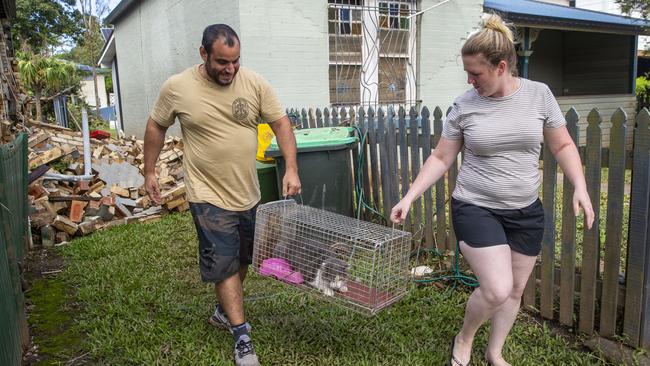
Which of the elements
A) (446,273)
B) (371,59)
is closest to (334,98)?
(371,59)

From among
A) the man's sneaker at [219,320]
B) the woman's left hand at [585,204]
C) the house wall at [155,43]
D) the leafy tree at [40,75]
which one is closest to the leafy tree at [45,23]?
the leafy tree at [40,75]

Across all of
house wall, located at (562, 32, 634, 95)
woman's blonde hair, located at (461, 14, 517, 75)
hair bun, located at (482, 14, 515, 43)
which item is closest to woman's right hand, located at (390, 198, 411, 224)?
woman's blonde hair, located at (461, 14, 517, 75)

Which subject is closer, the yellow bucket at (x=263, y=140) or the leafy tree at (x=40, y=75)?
the yellow bucket at (x=263, y=140)

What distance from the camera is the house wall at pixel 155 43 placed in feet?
28.4

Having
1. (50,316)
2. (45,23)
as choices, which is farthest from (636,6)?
(45,23)

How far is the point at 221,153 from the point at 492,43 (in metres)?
1.57

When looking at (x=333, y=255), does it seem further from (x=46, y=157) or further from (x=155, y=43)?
(x=155, y=43)

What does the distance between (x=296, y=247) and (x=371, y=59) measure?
5802 mm

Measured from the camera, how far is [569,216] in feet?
11.0

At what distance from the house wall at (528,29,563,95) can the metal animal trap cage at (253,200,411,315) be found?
13.0 meters

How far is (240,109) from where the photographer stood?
3012mm

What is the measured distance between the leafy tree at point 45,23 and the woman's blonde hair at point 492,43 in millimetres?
31191

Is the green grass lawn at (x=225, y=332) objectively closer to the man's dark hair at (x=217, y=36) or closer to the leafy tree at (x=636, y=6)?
the man's dark hair at (x=217, y=36)

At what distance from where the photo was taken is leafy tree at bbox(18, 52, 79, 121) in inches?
722
